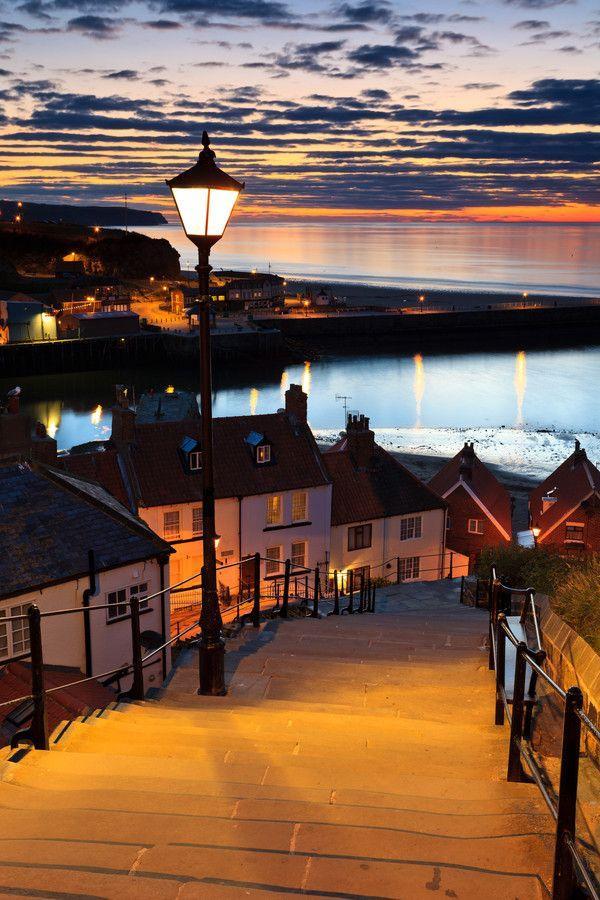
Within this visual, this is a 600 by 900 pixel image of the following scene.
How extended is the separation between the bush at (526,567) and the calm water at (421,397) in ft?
116

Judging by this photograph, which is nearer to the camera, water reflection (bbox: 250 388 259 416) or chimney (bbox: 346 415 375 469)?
chimney (bbox: 346 415 375 469)

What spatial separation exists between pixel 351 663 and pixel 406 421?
64.0 metres

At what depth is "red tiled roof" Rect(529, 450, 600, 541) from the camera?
112 ft

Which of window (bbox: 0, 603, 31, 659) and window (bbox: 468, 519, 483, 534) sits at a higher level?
window (bbox: 0, 603, 31, 659)

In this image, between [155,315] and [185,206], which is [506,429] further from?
[155,315]

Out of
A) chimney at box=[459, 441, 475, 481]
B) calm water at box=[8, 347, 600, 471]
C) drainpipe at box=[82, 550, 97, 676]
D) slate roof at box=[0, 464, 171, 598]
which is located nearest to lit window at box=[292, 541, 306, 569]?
chimney at box=[459, 441, 475, 481]

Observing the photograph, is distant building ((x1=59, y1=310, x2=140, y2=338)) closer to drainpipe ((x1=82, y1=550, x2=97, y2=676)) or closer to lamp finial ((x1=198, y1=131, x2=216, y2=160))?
drainpipe ((x1=82, y1=550, x2=97, y2=676))

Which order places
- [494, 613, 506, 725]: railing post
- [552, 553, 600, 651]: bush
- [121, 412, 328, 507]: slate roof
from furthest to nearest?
1. [121, 412, 328, 507]: slate roof
2. [552, 553, 600, 651]: bush
3. [494, 613, 506, 725]: railing post

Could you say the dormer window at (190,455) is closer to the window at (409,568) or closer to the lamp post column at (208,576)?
the window at (409,568)

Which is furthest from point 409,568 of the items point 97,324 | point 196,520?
point 97,324

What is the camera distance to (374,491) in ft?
112

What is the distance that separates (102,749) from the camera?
19.6 ft

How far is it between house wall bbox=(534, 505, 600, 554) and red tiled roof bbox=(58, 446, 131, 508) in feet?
54.5

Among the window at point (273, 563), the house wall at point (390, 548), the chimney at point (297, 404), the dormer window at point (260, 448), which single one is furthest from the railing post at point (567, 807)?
the chimney at point (297, 404)
